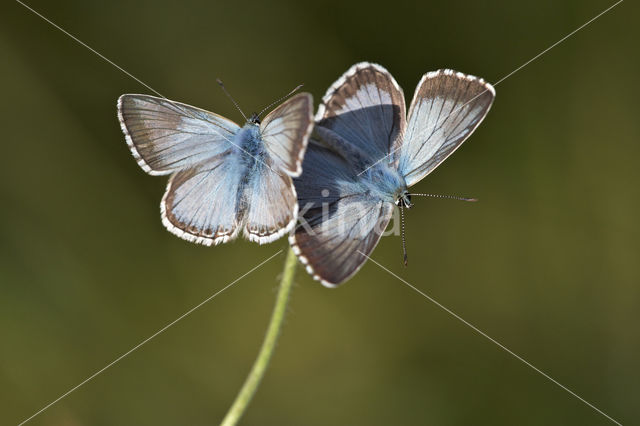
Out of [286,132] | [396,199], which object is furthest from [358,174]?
[286,132]

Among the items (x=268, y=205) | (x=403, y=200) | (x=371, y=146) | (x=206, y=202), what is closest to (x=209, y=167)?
(x=206, y=202)

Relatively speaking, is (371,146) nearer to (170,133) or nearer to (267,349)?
(170,133)

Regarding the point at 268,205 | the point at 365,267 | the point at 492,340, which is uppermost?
the point at 268,205

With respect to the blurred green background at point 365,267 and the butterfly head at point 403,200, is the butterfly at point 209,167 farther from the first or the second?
the blurred green background at point 365,267

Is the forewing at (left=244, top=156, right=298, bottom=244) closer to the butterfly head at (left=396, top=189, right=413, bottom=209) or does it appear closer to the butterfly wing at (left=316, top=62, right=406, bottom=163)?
the butterfly wing at (left=316, top=62, right=406, bottom=163)

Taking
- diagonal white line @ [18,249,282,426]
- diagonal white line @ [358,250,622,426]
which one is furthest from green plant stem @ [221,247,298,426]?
diagonal white line @ [358,250,622,426]

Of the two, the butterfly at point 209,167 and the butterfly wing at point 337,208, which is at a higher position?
the butterfly at point 209,167

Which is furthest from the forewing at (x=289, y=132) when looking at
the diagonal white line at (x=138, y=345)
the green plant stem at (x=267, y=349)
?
the diagonal white line at (x=138, y=345)
